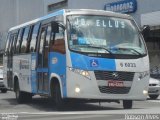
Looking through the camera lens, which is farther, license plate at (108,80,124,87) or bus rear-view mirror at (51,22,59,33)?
bus rear-view mirror at (51,22,59,33)

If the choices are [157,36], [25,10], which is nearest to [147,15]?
[157,36]

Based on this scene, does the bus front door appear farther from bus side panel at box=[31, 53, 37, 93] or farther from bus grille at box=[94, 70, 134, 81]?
bus grille at box=[94, 70, 134, 81]

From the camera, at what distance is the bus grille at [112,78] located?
15.8 meters

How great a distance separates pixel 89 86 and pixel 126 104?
217 cm

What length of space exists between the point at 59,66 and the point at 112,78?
5.62ft

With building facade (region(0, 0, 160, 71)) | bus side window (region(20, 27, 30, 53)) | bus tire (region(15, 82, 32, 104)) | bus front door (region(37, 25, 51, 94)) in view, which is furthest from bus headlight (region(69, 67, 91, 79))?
building facade (region(0, 0, 160, 71))

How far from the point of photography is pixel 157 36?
42812mm

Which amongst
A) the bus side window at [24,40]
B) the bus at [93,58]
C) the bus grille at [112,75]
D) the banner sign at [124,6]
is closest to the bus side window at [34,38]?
the bus side window at [24,40]

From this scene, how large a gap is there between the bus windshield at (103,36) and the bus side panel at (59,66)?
1.92 ft

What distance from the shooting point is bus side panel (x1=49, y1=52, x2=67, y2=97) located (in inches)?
627

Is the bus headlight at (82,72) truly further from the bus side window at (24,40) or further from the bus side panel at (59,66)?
the bus side window at (24,40)

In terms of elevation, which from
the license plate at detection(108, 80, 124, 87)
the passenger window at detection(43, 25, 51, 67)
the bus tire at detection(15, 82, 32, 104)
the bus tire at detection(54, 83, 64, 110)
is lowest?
the bus tire at detection(15, 82, 32, 104)

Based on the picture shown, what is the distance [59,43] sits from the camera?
16.4 meters

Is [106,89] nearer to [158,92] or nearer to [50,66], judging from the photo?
[50,66]
